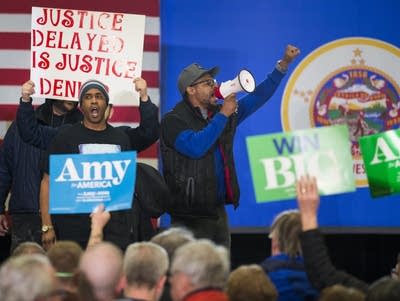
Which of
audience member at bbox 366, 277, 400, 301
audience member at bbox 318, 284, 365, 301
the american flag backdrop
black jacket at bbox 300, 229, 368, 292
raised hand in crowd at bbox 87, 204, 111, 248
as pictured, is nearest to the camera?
audience member at bbox 318, 284, 365, 301

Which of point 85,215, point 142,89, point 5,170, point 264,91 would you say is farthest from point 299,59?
point 85,215

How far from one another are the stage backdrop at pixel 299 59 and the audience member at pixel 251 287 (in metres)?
3.89

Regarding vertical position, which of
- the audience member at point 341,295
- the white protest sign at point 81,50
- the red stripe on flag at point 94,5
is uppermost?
the red stripe on flag at point 94,5

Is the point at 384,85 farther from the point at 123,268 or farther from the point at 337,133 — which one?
the point at 123,268

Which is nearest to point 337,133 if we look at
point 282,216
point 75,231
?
point 282,216

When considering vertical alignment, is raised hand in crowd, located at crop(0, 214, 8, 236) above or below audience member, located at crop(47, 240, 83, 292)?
above

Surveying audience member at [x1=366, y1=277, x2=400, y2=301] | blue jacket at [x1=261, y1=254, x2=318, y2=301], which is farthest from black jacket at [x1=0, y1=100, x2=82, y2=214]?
audience member at [x1=366, y1=277, x2=400, y2=301]

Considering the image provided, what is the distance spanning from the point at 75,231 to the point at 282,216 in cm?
173

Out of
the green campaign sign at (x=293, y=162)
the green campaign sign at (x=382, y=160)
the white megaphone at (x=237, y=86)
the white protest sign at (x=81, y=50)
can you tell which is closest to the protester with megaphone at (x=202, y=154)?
the white megaphone at (x=237, y=86)

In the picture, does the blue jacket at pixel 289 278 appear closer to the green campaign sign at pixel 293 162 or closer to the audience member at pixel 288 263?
the audience member at pixel 288 263

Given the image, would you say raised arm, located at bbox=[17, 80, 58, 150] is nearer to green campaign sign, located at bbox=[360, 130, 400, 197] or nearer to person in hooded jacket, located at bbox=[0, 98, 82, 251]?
person in hooded jacket, located at bbox=[0, 98, 82, 251]

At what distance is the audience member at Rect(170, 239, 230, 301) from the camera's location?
13.4 ft

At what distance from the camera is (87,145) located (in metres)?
6.16

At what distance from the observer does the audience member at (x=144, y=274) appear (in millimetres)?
4176
